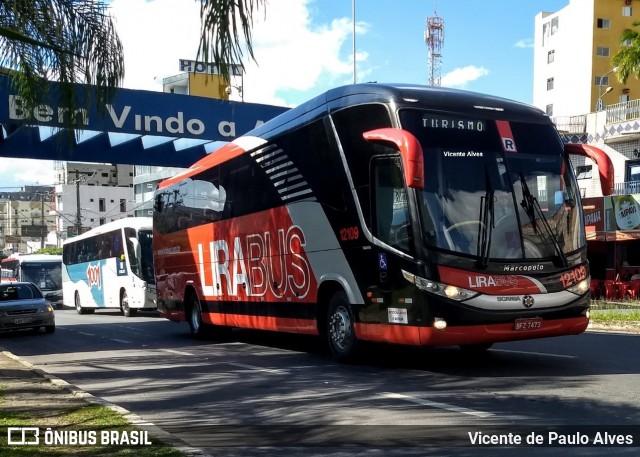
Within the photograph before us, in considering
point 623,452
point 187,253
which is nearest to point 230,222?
point 187,253

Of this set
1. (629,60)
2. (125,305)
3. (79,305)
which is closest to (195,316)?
(125,305)

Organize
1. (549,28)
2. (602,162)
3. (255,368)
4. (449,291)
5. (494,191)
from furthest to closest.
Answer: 1. (549,28)
2. (255,368)
3. (602,162)
4. (494,191)
5. (449,291)

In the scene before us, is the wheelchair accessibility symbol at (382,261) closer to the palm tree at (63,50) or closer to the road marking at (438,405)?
the road marking at (438,405)

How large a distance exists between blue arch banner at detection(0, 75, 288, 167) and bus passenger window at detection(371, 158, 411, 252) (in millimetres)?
9283

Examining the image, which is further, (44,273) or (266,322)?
(44,273)

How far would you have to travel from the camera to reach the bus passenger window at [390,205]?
10.0m

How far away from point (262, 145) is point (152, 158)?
896cm

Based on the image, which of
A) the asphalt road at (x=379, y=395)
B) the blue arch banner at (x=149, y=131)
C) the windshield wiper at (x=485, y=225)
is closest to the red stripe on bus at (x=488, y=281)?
the windshield wiper at (x=485, y=225)

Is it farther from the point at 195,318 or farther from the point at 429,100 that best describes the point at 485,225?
the point at 195,318

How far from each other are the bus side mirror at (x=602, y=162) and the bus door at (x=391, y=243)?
2.61 m

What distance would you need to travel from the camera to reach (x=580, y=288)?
10328mm

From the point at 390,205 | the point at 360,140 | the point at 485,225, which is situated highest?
the point at 360,140

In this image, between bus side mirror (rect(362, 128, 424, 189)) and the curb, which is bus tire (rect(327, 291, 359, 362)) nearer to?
bus side mirror (rect(362, 128, 424, 189))

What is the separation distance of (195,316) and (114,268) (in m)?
14.8
